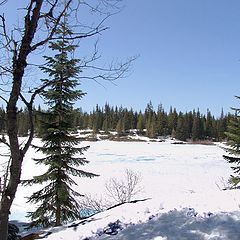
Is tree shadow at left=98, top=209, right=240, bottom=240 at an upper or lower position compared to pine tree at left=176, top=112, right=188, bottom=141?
lower

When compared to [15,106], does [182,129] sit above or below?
above

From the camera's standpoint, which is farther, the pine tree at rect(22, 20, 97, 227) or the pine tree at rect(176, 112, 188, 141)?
the pine tree at rect(176, 112, 188, 141)

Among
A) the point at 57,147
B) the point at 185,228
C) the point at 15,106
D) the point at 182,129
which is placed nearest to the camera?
the point at 15,106

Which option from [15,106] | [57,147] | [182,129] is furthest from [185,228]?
[182,129]

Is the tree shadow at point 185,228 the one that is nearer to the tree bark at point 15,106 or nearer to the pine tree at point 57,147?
the tree bark at point 15,106

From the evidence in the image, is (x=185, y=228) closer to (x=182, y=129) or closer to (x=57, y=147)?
(x=57, y=147)

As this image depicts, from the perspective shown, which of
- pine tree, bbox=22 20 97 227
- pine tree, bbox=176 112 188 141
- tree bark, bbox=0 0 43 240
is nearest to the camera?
tree bark, bbox=0 0 43 240

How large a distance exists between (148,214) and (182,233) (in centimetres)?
113

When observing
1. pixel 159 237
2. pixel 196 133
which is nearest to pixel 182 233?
pixel 159 237

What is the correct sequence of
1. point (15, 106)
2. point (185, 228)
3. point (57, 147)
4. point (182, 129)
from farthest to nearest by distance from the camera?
point (182, 129), point (57, 147), point (185, 228), point (15, 106)

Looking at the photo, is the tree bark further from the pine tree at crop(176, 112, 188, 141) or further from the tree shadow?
the pine tree at crop(176, 112, 188, 141)

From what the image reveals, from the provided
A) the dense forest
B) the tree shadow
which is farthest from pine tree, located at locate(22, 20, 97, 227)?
the dense forest

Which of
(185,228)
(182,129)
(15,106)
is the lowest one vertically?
(185,228)

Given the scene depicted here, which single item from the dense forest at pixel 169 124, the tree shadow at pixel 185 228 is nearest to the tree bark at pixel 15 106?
the tree shadow at pixel 185 228
